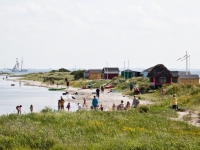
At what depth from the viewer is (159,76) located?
58312mm

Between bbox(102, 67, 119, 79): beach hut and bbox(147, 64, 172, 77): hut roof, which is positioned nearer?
bbox(147, 64, 172, 77): hut roof

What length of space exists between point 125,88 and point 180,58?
1672 centimetres

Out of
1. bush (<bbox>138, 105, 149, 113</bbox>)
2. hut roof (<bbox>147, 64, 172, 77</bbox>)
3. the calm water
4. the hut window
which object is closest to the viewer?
bush (<bbox>138, 105, 149, 113</bbox>)

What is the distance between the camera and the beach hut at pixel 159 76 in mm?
57906

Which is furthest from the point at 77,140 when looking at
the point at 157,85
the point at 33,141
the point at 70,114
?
the point at 157,85

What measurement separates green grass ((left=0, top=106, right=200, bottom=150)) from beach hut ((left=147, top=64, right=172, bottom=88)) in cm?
3205

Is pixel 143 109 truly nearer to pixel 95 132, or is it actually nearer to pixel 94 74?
pixel 95 132

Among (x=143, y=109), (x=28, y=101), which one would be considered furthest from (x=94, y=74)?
(x=143, y=109)

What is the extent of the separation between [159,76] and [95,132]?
38286mm

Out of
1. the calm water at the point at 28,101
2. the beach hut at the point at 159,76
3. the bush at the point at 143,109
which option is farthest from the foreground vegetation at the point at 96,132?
the beach hut at the point at 159,76

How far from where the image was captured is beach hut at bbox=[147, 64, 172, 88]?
5791 centimetres

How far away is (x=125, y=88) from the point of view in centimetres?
6594

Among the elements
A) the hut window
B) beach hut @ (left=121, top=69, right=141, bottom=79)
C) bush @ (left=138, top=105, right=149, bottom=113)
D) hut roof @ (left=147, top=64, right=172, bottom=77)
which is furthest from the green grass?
beach hut @ (left=121, top=69, right=141, bottom=79)

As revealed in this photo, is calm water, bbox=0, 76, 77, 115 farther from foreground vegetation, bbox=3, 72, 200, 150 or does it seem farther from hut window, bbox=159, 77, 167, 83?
foreground vegetation, bbox=3, 72, 200, 150
